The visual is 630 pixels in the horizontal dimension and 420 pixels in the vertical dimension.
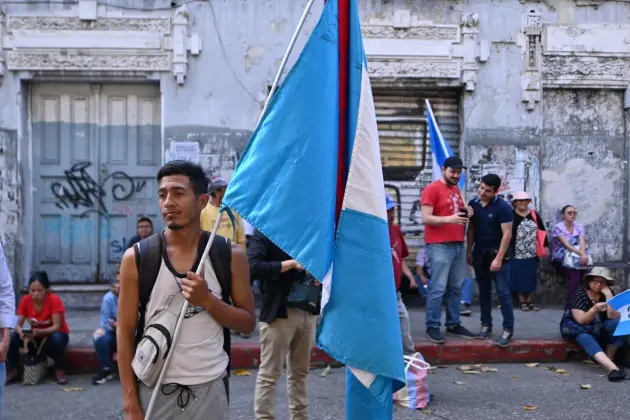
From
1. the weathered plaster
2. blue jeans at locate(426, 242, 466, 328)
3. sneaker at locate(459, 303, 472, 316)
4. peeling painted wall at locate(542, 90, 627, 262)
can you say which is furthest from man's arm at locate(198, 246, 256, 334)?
peeling painted wall at locate(542, 90, 627, 262)

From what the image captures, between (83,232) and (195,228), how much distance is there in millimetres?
7991

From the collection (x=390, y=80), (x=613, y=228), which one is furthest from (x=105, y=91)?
(x=613, y=228)

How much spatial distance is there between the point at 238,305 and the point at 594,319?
19.9ft

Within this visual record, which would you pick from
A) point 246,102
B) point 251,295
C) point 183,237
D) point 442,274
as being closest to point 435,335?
point 442,274

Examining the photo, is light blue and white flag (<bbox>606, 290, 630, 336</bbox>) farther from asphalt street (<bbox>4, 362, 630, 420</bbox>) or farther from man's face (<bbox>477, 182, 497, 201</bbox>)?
man's face (<bbox>477, 182, 497, 201</bbox>)

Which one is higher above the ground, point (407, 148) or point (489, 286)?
point (407, 148)

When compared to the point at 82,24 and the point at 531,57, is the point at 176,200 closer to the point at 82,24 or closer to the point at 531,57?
the point at 82,24

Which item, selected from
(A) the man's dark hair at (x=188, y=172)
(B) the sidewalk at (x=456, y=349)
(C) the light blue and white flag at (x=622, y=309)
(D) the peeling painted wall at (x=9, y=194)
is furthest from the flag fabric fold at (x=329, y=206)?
(D) the peeling painted wall at (x=9, y=194)

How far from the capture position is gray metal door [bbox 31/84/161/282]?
427 inches

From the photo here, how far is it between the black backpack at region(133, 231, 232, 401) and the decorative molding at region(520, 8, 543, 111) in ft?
28.6

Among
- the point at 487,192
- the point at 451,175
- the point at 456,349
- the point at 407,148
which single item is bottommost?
the point at 456,349

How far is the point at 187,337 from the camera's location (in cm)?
321

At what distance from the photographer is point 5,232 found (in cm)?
1054

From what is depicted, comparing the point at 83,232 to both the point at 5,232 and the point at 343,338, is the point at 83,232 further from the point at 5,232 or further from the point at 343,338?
the point at 343,338
